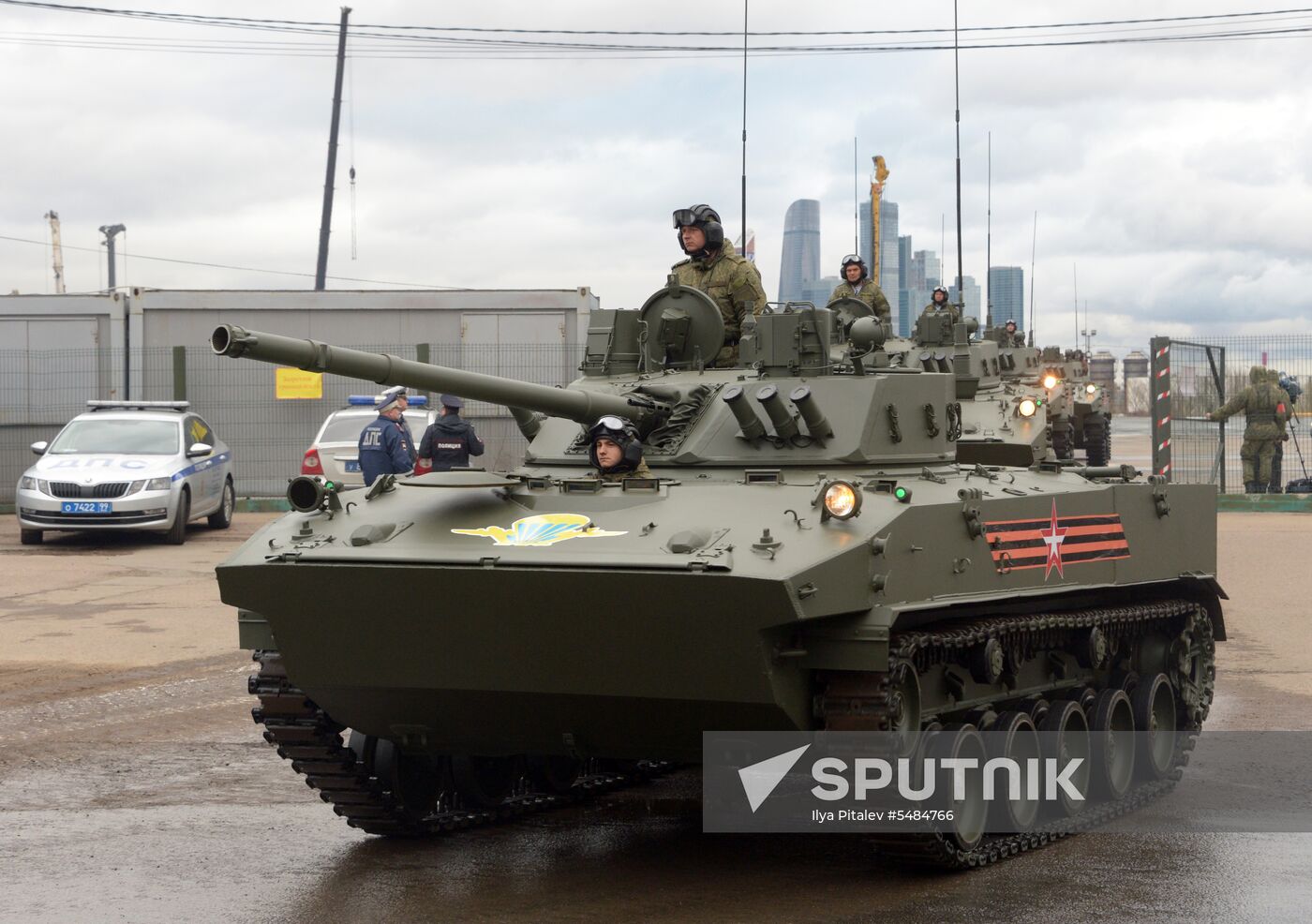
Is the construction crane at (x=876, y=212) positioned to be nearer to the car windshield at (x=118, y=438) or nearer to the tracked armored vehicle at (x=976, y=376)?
the tracked armored vehicle at (x=976, y=376)

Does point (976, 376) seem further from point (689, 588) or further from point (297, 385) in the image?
point (689, 588)

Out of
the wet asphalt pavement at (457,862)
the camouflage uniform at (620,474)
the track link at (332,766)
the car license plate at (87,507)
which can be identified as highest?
the camouflage uniform at (620,474)

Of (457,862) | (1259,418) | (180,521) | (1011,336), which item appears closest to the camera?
(457,862)

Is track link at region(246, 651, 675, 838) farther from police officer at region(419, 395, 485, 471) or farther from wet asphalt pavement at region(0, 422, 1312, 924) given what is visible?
police officer at region(419, 395, 485, 471)

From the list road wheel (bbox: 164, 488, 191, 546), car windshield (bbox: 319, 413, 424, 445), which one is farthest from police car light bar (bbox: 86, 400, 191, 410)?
car windshield (bbox: 319, 413, 424, 445)

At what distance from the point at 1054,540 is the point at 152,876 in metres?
4.71

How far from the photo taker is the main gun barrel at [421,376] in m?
7.04

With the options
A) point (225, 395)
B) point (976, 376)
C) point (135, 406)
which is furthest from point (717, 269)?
point (225, 395)

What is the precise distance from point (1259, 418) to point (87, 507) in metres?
16.6

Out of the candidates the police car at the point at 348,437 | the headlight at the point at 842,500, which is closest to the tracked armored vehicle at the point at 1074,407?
the police car at the point at 348,437

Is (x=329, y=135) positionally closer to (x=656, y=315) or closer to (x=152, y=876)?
(x=656, y=315)

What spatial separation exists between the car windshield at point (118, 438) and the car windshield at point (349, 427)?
1.87 meters

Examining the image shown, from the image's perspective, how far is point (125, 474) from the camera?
21.0 meters

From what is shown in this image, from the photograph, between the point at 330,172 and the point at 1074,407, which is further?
the point at 330,172
